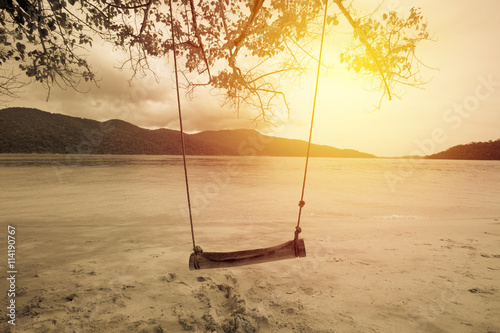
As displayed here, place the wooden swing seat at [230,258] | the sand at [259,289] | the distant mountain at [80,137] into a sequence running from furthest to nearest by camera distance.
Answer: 1. the distant mountain at [80,137]
2. the wooden swing seat at [230,258]
3. the sand at [259,289]

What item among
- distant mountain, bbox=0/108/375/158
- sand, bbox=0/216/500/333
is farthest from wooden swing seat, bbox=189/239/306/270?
distant mountain, bbox=0/108/375/158

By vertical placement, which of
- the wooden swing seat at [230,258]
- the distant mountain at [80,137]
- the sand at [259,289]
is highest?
the distant mountain at [80,137]

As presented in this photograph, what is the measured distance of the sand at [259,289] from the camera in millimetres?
2893

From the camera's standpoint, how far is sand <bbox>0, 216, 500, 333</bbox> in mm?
2893

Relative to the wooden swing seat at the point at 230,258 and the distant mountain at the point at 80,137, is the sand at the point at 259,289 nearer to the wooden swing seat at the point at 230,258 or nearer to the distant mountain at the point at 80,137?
the wooden swing seat at the point at 230,258

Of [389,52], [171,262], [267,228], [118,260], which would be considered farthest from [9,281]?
[389,52]

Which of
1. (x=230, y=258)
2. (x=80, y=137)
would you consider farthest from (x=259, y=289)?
(x=80, y=137)

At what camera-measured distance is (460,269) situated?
434 centimetres

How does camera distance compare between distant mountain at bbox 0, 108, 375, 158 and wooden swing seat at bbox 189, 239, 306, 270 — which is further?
distant mountain at bbox 0, 108, 375, 158

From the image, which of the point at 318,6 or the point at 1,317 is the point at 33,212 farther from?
the point at 318,6

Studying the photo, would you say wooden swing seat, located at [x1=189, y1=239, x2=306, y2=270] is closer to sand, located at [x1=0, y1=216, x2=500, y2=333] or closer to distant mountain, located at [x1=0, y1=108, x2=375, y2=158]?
sand, located at [x1=0, y1=216, x2=500, y2=333]

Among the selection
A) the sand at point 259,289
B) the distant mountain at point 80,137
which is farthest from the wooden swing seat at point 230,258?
the distant mountain at point 80,137

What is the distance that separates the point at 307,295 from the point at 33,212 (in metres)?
11.8

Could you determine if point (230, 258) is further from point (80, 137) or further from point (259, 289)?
point (80, 137)
